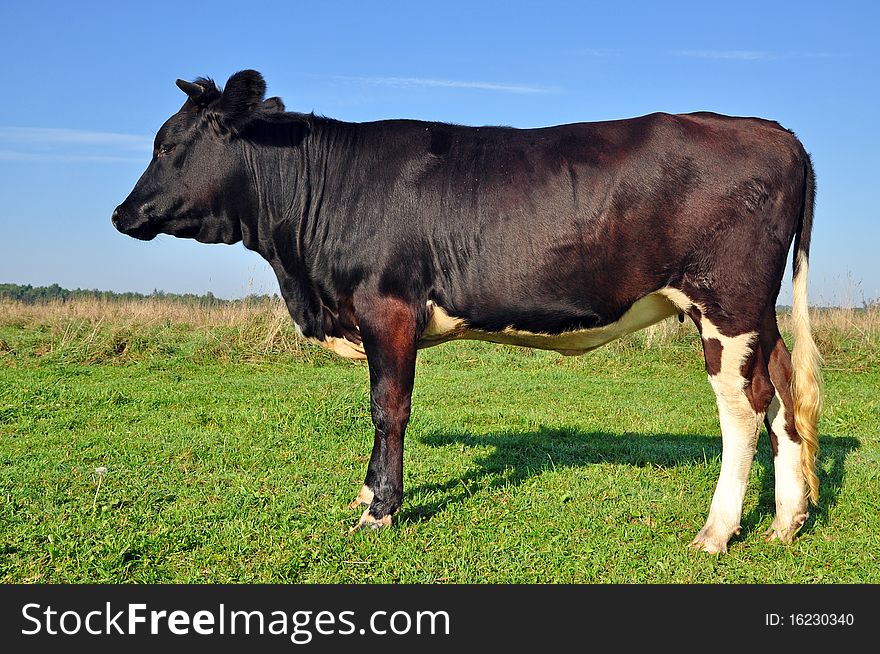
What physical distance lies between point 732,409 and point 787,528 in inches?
33.3

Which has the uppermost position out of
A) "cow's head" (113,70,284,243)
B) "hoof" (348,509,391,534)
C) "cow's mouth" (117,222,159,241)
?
"cow's head" (113,70,284,243)

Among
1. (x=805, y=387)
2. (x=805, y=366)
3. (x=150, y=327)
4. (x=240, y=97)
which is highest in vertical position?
(x=240, y=97)

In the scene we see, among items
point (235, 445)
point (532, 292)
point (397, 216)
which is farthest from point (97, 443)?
point (532, 292)

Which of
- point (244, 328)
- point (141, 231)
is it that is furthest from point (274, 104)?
point (244, 328)

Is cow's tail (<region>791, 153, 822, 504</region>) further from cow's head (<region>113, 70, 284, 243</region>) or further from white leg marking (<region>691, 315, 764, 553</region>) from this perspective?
cow's head (<region>113, 70, 284, 243</region>)

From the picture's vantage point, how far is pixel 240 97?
5383mm

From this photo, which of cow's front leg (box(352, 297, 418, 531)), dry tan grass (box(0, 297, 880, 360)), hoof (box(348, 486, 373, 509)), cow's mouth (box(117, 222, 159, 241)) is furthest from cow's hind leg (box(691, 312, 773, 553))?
dry tan grass (box(0, 297, 880, 360))

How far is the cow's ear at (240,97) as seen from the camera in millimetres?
5328

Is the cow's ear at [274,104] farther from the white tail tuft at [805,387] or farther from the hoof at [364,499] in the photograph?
the white tail tuft at [805,387]

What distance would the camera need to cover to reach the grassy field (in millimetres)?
4527

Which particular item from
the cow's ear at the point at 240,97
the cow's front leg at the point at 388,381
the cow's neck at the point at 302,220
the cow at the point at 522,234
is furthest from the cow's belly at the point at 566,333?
the cow's ear at the point at 240,97

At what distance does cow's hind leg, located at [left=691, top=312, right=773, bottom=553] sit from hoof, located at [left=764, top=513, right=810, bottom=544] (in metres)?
0.33

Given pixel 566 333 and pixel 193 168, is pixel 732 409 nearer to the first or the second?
pixel 566 333

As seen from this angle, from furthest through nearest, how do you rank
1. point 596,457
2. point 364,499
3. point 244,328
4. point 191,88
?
1. point 244,328
2. point 596,457
3. point 364,499
4. point 191,88
